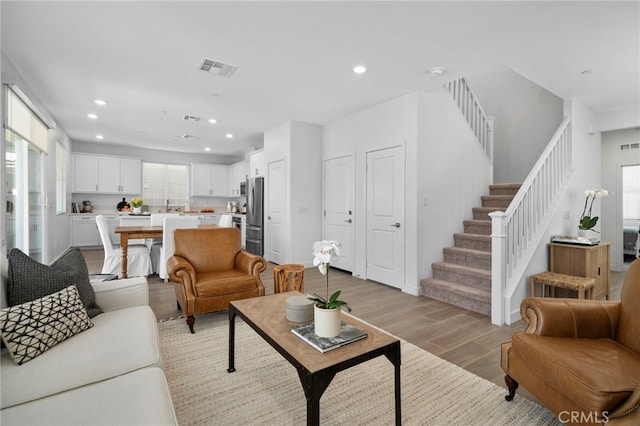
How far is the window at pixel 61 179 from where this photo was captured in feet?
20.2

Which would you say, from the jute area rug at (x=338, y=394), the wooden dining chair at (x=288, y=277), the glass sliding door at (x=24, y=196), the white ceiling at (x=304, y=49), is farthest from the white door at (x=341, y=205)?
the glass sliding door at (x=24, y=196)

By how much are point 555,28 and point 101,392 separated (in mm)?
3822

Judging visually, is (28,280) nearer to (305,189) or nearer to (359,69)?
(359,69)

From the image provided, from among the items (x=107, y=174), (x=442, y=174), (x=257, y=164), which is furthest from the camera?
(x=107, y=174)

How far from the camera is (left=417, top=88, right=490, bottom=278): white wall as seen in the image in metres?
4.19

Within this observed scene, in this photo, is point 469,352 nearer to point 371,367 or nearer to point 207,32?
point 371,367

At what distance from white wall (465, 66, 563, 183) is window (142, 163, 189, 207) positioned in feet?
25.2

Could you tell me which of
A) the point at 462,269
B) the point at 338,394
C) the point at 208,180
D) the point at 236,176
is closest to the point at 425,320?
the point at 462,269

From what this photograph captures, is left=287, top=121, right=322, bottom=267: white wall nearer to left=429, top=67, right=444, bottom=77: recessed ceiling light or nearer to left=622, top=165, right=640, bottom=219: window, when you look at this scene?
left=429, top=67, right=444, bottom=77: recessed ceiling light

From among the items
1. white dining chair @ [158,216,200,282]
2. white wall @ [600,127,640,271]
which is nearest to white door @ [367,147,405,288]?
white dining chair @ [158,216,200,282]

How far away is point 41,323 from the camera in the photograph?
1.55 m

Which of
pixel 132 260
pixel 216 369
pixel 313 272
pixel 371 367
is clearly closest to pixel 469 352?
pixel 371 367

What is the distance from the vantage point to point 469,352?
2520 mm

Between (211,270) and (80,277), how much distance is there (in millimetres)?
1444
